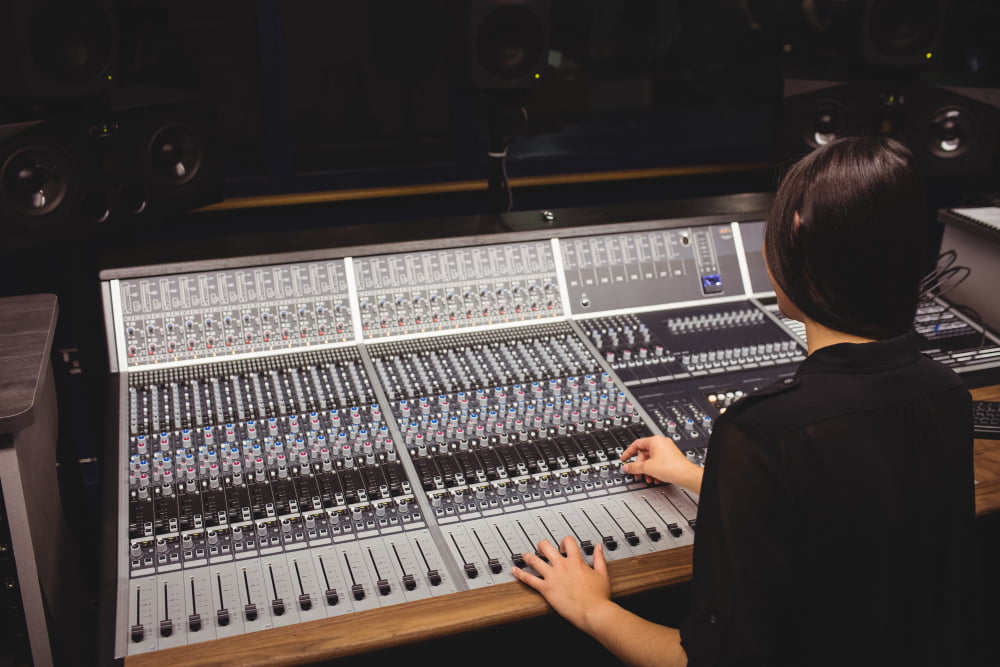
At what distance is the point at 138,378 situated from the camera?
6.57 ft

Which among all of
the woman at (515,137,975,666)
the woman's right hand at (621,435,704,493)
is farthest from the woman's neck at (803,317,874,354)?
the woman's right hand at (621,435,704,493)

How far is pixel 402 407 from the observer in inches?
75.8

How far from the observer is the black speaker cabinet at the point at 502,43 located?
2.32m

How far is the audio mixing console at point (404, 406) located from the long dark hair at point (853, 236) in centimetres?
68

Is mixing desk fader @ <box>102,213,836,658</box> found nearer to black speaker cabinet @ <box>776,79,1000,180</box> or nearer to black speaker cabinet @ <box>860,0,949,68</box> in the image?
black speaker cabinet @ <box>776,79,1000,180</box>

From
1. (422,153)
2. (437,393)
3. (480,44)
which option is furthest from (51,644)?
(422,153)

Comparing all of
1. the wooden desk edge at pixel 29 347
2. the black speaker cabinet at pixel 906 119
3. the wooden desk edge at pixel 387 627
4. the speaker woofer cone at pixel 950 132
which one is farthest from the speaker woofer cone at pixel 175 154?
the speaker woofer cone at pixel 950 132

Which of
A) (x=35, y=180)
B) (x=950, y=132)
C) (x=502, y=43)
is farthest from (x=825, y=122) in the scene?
(x=35, y=180)

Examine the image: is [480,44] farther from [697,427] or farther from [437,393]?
[697,427]

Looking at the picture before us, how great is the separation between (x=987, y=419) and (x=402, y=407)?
144cm

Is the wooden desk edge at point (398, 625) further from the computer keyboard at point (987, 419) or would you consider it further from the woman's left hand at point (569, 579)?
the computer keyboard at point (987, 419)

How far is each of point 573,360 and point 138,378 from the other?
1.07 m

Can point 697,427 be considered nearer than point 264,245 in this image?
Yes

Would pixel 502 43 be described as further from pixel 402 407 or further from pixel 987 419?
pixel 987 419
